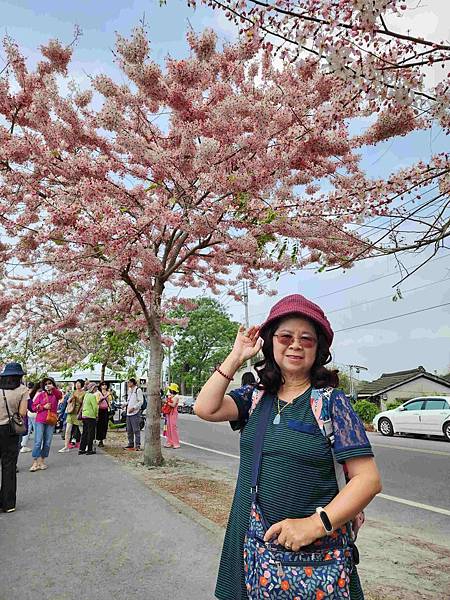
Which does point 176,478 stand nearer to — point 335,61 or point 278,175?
point 278,175

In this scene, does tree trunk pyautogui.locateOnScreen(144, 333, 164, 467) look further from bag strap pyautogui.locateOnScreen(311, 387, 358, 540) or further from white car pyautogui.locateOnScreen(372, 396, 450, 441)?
white car pyautogui.locateOnScreen(372, 396, 450, 441)

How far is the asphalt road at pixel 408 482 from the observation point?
21.3 ft

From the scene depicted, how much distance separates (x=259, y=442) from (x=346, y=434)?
0.36m

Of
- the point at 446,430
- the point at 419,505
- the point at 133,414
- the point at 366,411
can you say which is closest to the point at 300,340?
the point at 419,505

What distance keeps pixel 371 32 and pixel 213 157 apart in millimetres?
5177

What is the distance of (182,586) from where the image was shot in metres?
3.88

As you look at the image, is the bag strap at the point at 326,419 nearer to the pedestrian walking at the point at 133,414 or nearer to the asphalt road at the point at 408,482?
the asphalt road at the point at 408,482

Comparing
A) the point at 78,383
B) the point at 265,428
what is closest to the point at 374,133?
the point at 265,428

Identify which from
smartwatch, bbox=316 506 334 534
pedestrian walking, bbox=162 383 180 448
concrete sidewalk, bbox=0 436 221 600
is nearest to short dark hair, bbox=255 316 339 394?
smartwatch, bbox=316 506 334 534

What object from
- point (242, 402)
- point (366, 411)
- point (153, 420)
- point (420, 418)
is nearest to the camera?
point (242, 402)

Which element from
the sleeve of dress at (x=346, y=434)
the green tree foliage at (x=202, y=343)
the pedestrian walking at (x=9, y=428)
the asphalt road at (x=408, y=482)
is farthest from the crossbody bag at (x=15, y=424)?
the green tree foliage at (x=202, y=343)

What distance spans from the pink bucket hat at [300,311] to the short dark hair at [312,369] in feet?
0.08

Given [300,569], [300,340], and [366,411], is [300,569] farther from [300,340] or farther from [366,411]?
[366,411]

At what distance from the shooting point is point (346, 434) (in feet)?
6.37
